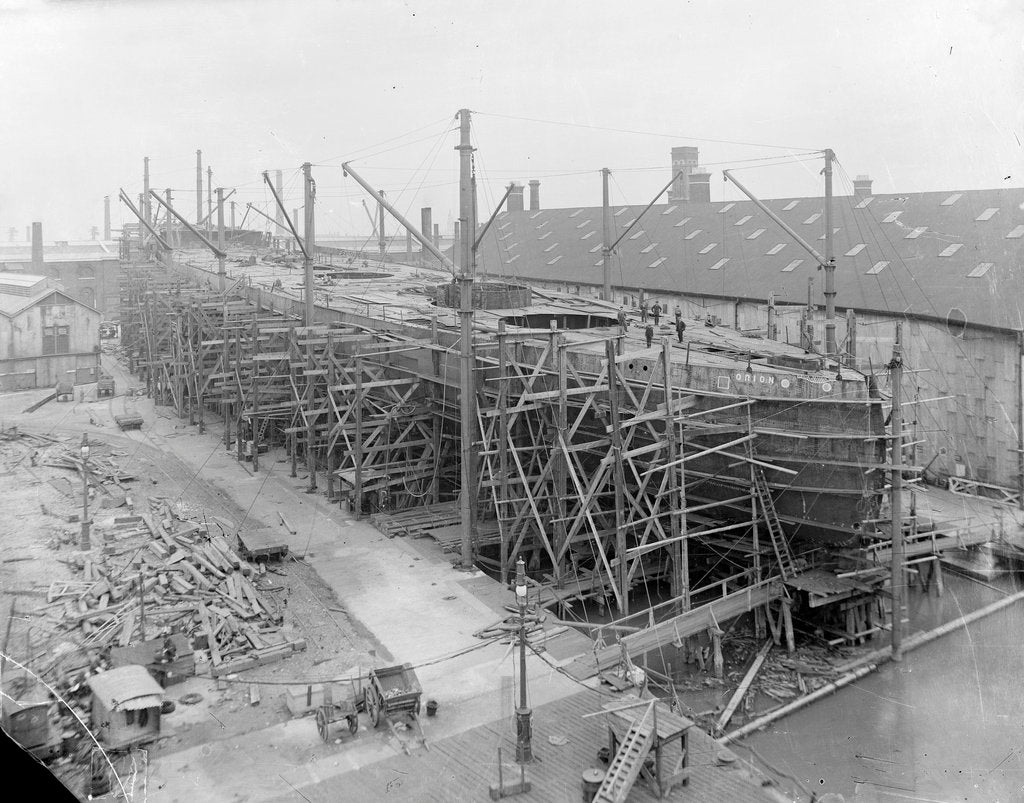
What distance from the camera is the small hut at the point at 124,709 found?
13336mm

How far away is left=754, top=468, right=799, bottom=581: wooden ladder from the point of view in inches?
800

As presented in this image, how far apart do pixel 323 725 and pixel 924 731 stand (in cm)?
1098

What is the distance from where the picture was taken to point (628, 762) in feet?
40.5

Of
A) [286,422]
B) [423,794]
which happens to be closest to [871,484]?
[423,794]

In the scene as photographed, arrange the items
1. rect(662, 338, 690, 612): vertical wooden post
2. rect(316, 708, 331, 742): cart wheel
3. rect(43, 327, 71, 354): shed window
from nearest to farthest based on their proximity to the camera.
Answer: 1. rect(316, 708, 331, 742): cart wheel
2. rect(662, 338, 690, 612): vertical wooden post
3. rect(43, 327, 71, 354): shed window

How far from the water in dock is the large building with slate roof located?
21.3 ft

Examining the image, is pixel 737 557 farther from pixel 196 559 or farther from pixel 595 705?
pixel 196 559

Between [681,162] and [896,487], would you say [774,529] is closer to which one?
[896,487]

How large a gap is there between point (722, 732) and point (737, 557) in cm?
689

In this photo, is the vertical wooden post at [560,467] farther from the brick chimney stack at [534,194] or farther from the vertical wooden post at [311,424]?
the brick chimney stack at [534,194]

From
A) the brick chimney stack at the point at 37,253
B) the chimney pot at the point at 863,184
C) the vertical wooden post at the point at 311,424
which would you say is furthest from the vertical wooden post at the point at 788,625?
the brick chimney stack at the point at 37,253

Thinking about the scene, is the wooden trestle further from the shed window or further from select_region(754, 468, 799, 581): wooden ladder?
the shed window

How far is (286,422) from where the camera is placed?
34969 mm

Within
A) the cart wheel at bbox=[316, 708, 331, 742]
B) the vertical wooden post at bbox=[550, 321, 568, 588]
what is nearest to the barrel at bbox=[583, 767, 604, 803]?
the cart wheel at bbox=[316, 708, 331, 742]
